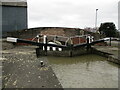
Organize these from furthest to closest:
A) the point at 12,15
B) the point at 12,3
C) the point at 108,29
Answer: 1. the point at 108,29
2. the point at 12,3
3. the point at 12,15

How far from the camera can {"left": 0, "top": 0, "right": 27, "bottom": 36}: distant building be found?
18.3 m

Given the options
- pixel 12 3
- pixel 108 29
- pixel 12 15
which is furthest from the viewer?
pixel 108 29

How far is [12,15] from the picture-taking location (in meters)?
19.1

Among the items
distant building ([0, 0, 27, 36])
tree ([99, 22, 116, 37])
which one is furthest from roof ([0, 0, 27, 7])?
tree ([99, 22, 116, 37])

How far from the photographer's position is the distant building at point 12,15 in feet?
60.2

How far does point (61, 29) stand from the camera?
17.4 meters

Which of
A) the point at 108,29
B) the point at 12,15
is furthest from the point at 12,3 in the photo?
the point at 108,29

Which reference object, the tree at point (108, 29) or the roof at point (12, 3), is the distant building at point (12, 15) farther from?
the tree at point (108, 29)

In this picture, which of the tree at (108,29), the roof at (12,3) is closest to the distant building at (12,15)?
the roof at (12,3)

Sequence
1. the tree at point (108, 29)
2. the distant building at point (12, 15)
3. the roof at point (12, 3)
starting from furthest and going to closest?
the tree at point (108, 29) < the roof at point (12, 3) < the distant building at point (12, 15)

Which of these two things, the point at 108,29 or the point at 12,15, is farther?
the point at 108,29

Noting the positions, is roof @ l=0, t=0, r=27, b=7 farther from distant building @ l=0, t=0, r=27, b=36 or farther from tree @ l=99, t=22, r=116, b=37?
tree @ l=99, t=22, r=116, b=37

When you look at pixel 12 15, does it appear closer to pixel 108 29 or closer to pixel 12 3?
pixel 12 3

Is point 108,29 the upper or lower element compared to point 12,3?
lower
